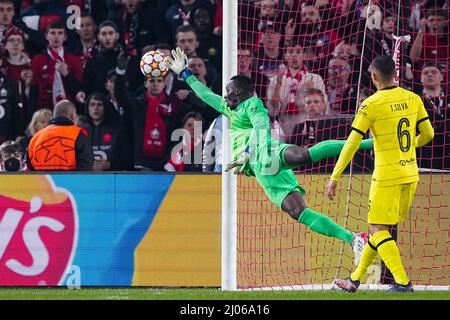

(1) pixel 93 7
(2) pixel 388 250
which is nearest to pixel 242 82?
(2) pixel 388 250

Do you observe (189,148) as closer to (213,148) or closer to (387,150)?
(213,148)

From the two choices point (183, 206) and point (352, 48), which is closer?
point (183, 206)

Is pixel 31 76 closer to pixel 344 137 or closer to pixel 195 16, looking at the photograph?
pixel 195 16

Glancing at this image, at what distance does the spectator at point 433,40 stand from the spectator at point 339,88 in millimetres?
799

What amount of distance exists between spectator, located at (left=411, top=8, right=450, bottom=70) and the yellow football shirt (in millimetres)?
3723

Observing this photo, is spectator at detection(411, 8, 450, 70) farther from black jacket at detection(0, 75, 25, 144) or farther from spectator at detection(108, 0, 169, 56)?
black jacket at detection(0, 75, 25, 144)

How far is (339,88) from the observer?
45.8ft

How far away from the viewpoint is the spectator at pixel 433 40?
549 inches

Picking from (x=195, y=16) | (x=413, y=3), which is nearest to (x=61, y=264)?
(x=195, y=16)

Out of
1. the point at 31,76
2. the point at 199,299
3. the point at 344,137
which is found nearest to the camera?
the point at 199,299

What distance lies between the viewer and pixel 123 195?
42.4 ft

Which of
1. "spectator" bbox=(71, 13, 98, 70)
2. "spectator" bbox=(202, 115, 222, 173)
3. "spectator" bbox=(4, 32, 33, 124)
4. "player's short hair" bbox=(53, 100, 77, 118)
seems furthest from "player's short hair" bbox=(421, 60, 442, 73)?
"spectator" bbox=(4, 32, 33, 124)

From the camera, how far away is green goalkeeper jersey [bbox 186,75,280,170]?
11.3 metres

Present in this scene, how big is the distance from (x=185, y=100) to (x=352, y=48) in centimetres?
226
